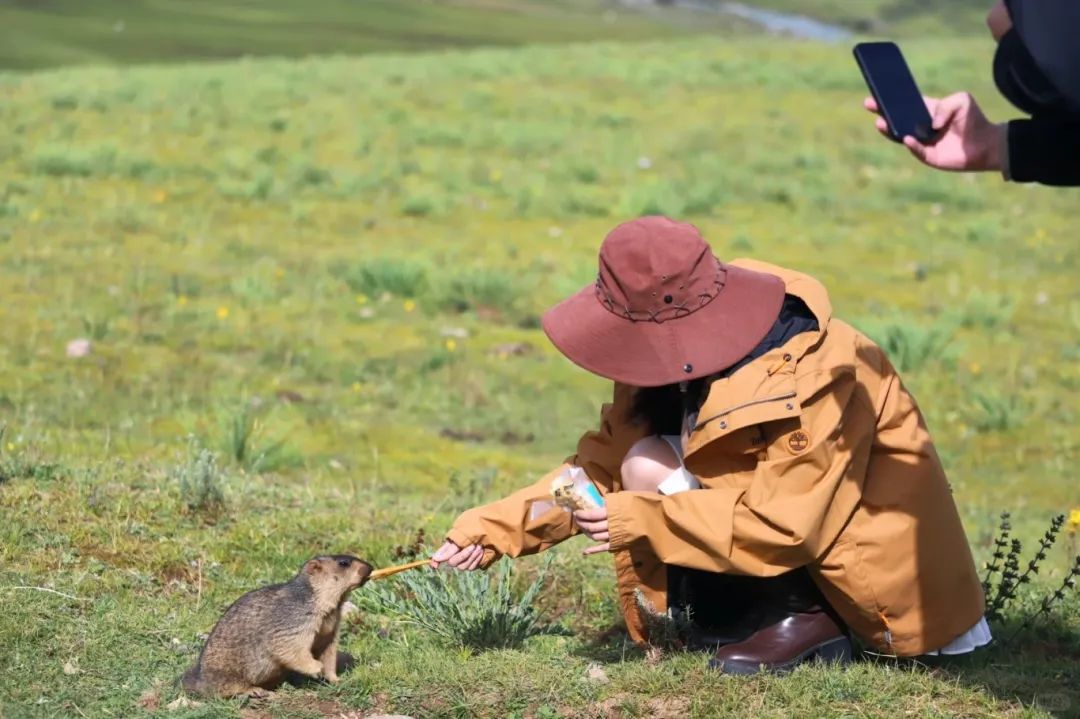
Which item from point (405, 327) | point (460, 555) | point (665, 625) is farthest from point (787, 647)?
point (405, 327)

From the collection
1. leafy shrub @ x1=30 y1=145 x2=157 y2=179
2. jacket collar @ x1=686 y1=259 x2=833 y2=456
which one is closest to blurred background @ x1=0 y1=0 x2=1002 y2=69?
leafy shrub @ x1=30 y1=145 x2=157 y2=179

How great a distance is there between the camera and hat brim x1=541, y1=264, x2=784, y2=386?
409cm

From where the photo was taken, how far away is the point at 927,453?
450cm

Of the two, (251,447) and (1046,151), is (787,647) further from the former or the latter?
(251,447)

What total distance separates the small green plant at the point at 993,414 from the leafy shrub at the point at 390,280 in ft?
14.9

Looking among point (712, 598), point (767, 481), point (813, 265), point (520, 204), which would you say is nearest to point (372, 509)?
point (712, 598)

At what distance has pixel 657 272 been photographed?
4.13 meters

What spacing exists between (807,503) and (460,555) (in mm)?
1074

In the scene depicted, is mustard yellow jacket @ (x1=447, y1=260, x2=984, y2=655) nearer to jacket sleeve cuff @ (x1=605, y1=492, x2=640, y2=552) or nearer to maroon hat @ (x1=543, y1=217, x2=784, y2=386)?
jacket sleeve cuff @ (x1=605, y1=492, x2=640, y2=552)

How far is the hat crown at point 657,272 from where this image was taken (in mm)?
4137

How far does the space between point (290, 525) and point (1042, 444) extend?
5.62 metres

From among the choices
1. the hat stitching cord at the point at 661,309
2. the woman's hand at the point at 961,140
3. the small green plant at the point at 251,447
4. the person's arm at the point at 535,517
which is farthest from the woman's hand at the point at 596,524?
the small green plant at the point at 251,447

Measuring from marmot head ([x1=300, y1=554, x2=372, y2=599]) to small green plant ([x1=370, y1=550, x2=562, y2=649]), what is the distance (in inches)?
19.7

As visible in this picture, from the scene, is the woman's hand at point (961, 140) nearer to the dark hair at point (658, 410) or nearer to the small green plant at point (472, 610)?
the dark hair at point (658, 410)
